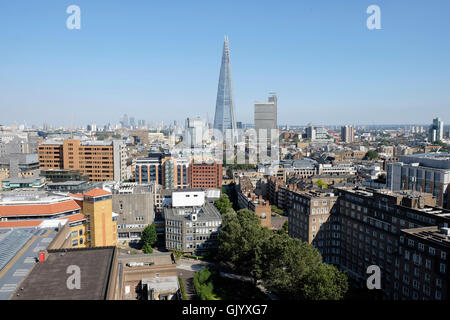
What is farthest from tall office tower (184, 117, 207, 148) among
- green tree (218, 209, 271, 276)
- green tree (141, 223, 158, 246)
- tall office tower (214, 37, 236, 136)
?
green tree (218, 209, 271, 276)

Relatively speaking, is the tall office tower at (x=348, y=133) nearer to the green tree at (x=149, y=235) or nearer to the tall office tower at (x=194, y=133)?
the tall office tower at (x=194, y=133)

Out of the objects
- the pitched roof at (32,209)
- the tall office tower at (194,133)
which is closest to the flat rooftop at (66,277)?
the pitched roof at (32,209)

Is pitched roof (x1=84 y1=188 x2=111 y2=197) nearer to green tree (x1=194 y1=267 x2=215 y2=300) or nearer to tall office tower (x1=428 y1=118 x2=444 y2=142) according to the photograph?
green tree (x1=194 y1=267 x2=215 y2=300)

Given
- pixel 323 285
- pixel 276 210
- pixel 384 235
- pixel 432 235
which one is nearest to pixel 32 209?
pixel 323 285

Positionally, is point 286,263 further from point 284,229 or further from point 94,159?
point 94,159

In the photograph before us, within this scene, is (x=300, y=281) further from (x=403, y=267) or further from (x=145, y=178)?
(x=145, y=178)

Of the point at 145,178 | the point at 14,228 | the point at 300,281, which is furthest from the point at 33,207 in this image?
the point at 145,178
